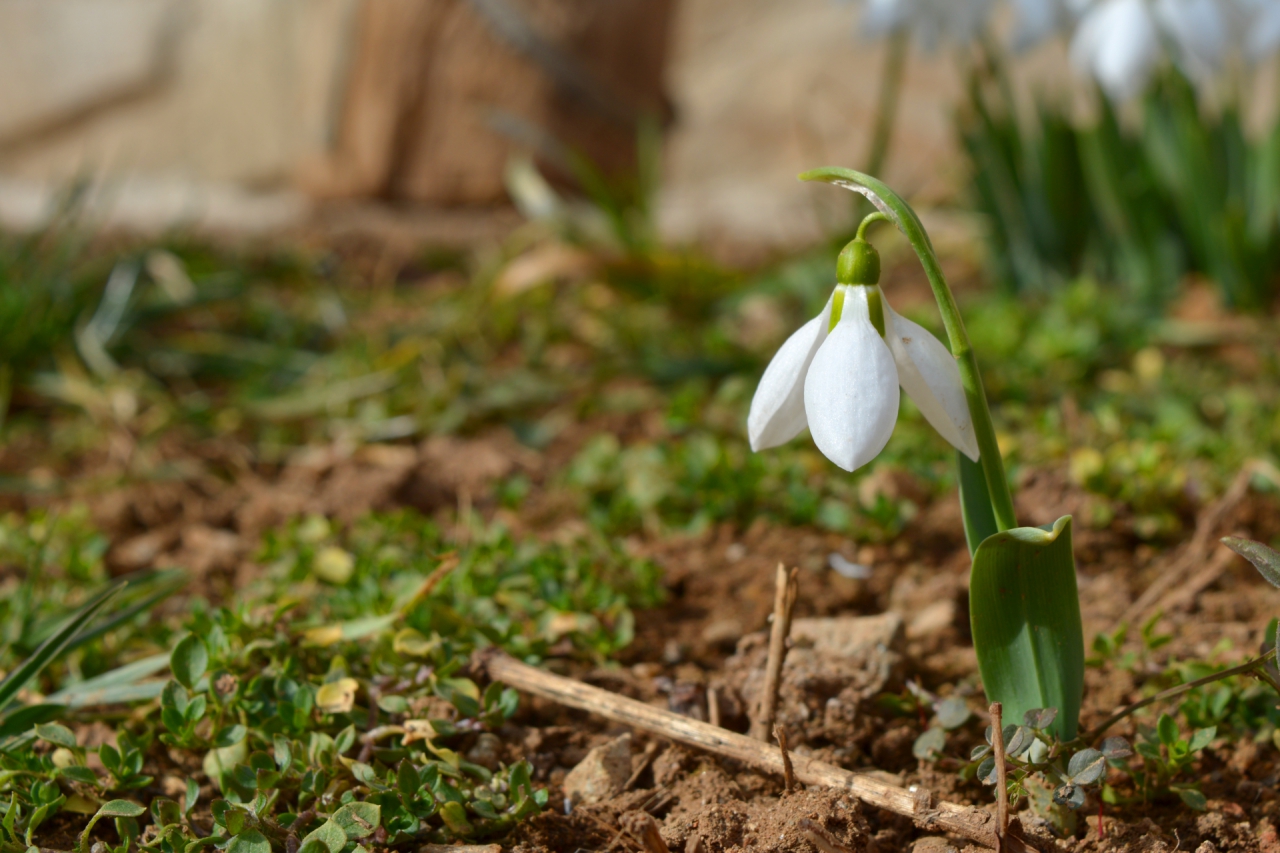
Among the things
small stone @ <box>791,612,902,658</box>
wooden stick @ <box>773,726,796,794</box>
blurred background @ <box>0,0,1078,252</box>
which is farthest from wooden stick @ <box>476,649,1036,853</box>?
blurred background @ <box>0,0,1078,252</box>

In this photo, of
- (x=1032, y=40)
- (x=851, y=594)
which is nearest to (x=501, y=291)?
(x=1032, y=40)

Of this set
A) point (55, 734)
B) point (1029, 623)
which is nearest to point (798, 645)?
point (1029, 623)

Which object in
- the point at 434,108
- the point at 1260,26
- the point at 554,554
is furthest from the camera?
the point at 434,108

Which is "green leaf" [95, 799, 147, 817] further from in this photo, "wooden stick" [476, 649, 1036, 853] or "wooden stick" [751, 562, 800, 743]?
"wooden stick" [751, 562, 800, 743]

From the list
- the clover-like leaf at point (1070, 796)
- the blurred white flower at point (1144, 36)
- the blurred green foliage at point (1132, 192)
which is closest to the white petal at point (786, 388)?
the clover-like leaf at point (1070, 796)

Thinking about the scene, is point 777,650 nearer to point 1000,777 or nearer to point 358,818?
point 1000,777

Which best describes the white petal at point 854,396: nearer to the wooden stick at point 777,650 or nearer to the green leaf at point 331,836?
the wooden stick at point 777,650
